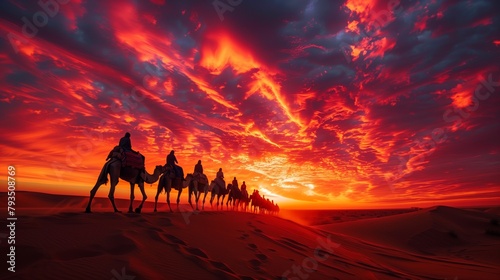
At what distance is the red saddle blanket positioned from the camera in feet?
34.6

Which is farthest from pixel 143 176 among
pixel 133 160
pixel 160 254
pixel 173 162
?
pixel 160 254

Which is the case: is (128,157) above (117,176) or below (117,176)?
above

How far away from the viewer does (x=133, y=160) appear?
1089 cm

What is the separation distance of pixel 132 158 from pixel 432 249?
72.1ft

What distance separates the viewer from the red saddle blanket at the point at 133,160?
10.5 meters

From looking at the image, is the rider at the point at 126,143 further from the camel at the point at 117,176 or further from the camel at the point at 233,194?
the camel at the point at 233,194

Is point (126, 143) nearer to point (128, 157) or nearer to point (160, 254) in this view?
point (128, 157)

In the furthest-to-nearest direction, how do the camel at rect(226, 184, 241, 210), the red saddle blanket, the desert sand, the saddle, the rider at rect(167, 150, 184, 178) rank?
the camel at rect(226, 184, 241, 210) < the rider at rect(167, 150, 184, 178) < the red saddle blanket < the saddle < the desert sand

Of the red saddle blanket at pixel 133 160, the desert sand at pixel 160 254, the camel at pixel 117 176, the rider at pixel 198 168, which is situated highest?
the rider at pixel 198 168

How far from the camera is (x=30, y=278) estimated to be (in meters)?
3.67

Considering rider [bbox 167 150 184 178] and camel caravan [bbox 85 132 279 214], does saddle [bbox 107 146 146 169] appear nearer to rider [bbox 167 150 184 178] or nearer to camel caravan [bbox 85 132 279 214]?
camel caravan [bbox 85 132 279 214]

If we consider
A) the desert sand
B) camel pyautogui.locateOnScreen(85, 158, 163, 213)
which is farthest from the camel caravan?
the desert sand

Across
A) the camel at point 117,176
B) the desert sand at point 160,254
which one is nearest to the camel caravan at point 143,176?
the camel at point 117,176

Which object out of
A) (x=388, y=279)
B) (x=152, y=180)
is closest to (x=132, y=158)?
(x=152, y=180)
